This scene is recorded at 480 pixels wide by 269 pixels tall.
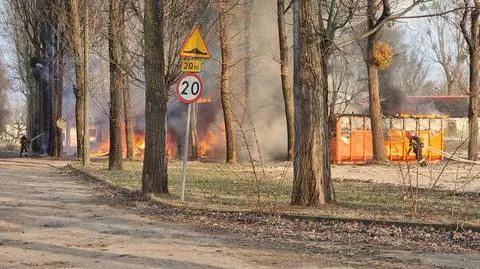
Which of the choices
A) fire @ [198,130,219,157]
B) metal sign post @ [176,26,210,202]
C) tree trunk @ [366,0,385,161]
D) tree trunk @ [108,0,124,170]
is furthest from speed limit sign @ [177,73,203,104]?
fire @ [198,130,219,157]

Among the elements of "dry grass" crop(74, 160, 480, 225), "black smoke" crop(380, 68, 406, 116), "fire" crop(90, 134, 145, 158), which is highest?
"black smoke" crop(380, 68, 406, 116)

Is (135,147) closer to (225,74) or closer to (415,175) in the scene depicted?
(225,74)

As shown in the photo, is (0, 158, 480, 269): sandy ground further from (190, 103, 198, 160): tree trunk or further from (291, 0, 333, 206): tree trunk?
(190, 103, 198, 160): tree trunk

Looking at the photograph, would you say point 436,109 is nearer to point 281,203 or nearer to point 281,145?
point 281,145

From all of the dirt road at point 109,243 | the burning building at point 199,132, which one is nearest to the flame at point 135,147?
the burning building at point 199,132

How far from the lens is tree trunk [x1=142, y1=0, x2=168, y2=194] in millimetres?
12508

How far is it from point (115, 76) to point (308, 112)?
41.5ft

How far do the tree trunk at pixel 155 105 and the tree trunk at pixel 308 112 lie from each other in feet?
11.0

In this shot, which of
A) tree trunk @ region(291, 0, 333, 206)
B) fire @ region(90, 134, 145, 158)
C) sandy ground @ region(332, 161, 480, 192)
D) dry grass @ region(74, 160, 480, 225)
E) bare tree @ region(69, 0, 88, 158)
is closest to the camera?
dry grass @ region(74, 160, 480, 225)

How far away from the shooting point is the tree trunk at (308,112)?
1012cm

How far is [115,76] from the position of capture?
70.2ft

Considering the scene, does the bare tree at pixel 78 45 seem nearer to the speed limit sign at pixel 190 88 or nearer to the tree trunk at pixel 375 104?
the tree trunk at pixel 375 104

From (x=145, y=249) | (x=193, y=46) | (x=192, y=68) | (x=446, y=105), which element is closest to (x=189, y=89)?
(x=192, y=68)

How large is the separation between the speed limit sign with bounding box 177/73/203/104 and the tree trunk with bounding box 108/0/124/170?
10144 mm
